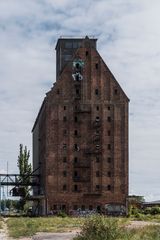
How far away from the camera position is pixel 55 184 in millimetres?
119750

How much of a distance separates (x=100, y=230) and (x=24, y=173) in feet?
363

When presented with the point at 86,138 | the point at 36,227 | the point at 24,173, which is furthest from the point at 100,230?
the point at 24,173

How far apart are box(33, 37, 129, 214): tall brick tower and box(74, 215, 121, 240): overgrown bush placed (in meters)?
81.8

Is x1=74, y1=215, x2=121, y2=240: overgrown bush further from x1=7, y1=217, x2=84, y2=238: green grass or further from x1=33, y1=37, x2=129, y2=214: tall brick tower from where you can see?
x1=33, y1=37, x2=129, y2=214: tall brick tower

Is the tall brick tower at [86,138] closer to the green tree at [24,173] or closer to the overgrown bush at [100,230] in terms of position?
the green tree at [24,173]

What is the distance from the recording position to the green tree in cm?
13675

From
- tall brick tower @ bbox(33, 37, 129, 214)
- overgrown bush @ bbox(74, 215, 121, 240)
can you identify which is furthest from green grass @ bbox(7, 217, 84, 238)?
tall brick tower @ bbox(33, 37, 129, 214)

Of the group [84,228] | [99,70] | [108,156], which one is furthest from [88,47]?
[84,228]

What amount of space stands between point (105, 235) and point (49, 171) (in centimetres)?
8482

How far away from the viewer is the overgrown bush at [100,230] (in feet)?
118

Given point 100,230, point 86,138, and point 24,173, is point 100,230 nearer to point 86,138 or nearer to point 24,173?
point 86,138

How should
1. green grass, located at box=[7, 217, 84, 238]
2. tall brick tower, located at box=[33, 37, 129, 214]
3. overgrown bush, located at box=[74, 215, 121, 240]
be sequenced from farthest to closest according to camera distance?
tall brick tower, located at box=[33, 37, 129, 214] → green grass, located at box=[7, 217, 84, 238] → overgrown bush, located at box=[74, 215, 121, 240]

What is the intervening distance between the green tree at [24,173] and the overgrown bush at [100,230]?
96969mm

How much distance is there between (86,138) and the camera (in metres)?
122
